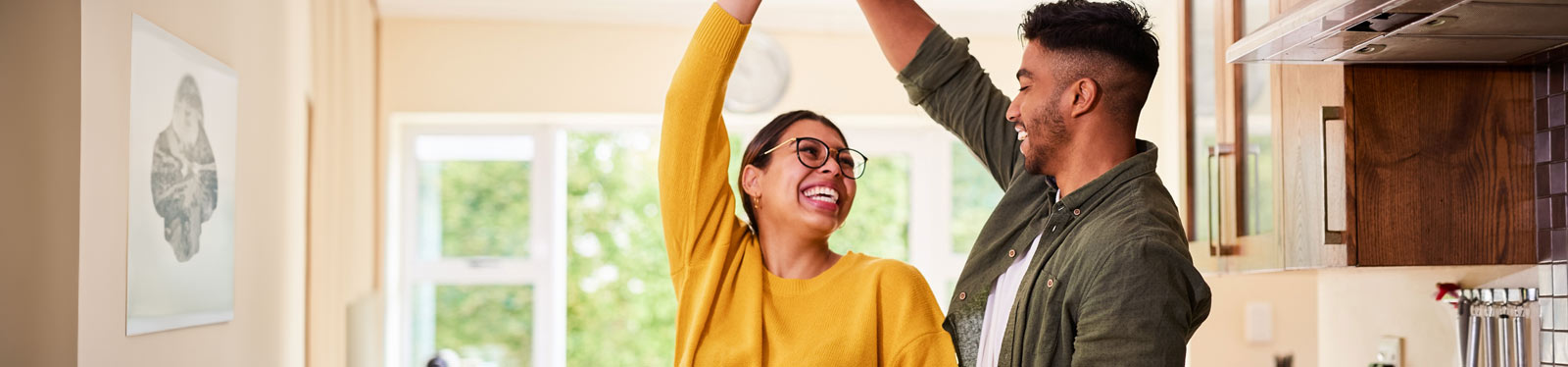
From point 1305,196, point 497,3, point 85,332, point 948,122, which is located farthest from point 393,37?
point 1305,196

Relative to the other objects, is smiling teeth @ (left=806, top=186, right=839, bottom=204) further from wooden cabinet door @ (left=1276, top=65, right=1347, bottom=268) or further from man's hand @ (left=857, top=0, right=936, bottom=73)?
wooden cabinet door @ (left=1276, top=65, right=1347, bottom=268)

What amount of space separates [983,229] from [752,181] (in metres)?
0.35

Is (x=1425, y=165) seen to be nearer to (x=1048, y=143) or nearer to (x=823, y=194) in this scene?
(x=1048, y=143)

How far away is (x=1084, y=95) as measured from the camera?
148cm

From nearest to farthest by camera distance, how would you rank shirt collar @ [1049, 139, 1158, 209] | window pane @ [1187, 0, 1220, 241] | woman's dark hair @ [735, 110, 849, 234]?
1. shirt collar @ [1049, 139, 1158, 209]
2. woman's dark hair @ [735, 110, 849, 234]
3. window pane @ [1187, 0, 1220, 241]

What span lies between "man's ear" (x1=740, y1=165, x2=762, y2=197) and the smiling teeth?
0.10 meters

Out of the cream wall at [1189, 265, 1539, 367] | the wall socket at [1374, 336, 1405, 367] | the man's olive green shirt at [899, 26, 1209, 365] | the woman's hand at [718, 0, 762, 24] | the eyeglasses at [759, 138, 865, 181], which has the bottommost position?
the wall socket at [1374, 336, 1405, 367]

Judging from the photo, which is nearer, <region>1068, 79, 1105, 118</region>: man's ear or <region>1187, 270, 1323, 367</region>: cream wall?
<region>1068, 79, 1105, 118</region>: man's ear

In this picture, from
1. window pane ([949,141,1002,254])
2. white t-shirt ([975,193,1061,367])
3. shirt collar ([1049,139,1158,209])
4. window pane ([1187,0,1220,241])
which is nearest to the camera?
shirt collar ([1049,139,1158,209])

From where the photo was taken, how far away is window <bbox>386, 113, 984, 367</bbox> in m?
5.07

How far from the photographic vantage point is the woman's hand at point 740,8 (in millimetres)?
Answer: 1623

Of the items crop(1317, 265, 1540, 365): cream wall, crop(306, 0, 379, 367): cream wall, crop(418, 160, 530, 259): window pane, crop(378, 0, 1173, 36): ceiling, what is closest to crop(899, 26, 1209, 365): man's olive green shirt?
crop(1317, 265, 1540, 365): cream wall

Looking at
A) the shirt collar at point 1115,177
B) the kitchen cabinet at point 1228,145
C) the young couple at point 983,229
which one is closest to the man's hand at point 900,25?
the young couple at point 983,229

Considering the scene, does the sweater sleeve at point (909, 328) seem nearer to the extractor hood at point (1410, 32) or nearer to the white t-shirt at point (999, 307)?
the white t-shirt at point (999, 307)
